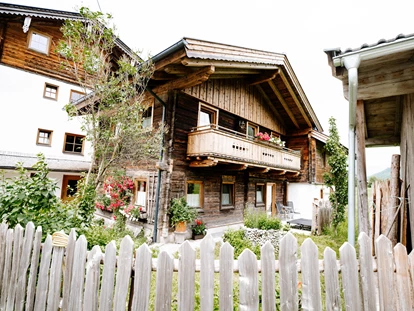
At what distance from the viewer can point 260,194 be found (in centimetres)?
1280

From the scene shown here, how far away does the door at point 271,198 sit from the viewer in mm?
13759

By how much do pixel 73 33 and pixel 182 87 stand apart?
12.3ft

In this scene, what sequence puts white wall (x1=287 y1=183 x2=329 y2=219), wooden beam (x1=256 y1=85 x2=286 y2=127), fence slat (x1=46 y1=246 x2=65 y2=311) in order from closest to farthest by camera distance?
fence slat (x1=46 y1=246 x2=65 y2=311) → wooden beam (x1=256 y1=85 x2=286 y2=127) → white wall (x1=287 y1=183 x2=329 y2=219)

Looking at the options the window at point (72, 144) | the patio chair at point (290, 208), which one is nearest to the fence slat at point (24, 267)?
the patio chair at point (290, 208)

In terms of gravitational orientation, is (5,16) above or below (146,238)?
above

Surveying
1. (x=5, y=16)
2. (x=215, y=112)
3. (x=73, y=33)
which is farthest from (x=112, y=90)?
(x=5, y=16)

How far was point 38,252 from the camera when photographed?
2238 millimetres

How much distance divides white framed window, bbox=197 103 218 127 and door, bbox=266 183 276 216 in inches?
250

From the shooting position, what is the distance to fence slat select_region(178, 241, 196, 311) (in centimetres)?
184

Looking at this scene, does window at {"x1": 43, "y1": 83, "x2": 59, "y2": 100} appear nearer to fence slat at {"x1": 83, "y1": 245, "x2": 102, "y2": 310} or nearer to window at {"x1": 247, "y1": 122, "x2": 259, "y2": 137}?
window at {"x1": 247, "y1": 122, "x2": 259, "y2": 137}

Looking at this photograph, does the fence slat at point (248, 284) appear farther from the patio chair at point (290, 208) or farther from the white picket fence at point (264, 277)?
the patio chair at point (290, 208)

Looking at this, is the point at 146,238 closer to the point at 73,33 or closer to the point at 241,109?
the point at 73,33

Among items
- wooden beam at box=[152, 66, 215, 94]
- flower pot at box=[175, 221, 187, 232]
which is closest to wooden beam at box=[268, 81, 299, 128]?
wooden beam at box=[152, 66, 215, 94]

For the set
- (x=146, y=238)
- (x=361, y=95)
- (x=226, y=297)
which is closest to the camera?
(x=226, y=297)
